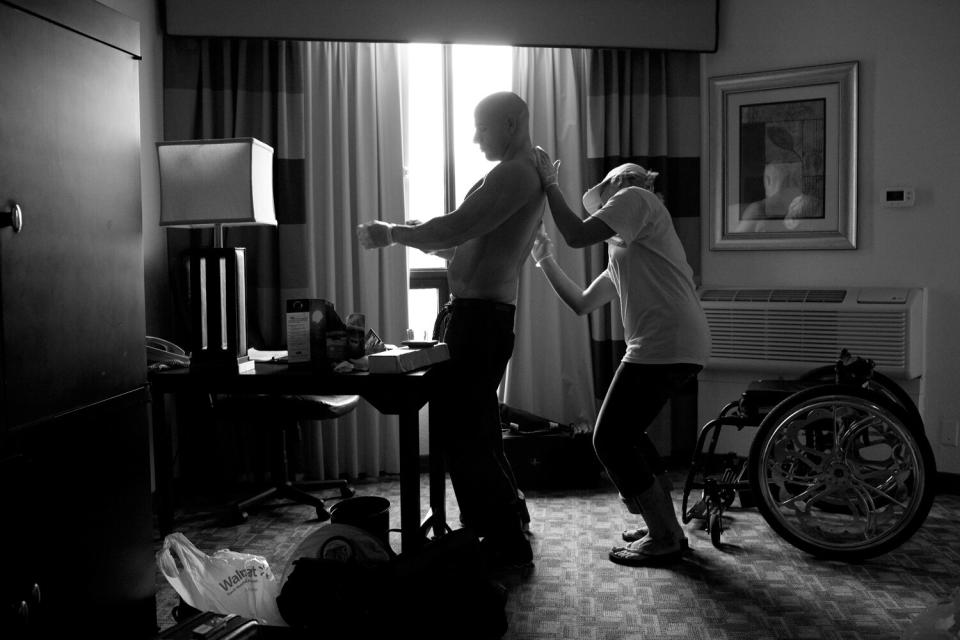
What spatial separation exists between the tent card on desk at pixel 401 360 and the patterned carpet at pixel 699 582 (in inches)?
27.7

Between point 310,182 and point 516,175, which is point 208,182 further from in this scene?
point 310,182


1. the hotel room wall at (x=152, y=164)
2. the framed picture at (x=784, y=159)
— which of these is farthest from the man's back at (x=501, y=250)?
the framed picture at (x=784, y=159)

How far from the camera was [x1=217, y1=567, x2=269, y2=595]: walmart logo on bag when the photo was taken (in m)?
1.96

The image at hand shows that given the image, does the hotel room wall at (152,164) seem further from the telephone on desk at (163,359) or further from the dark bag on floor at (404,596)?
the dark bag on floor at (404,596)

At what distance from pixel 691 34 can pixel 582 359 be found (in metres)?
1.55

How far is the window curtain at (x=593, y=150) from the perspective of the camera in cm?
377

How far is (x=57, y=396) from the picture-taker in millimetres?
1289

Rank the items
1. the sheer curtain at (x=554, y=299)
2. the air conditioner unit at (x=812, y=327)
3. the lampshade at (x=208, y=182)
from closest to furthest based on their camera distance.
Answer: the lampshade at (x=208, y=182) < the air conditioner unit at (x=812, y=327) < the sheer curtain at (x=554, y=299)

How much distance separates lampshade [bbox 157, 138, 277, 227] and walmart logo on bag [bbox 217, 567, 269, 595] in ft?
3.35

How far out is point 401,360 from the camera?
6.90 ft

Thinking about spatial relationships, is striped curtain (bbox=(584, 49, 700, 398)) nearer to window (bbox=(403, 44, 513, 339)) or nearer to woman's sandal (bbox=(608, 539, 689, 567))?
window (bbox=(403, 44, 513, 339))

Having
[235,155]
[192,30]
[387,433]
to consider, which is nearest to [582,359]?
[387,433]

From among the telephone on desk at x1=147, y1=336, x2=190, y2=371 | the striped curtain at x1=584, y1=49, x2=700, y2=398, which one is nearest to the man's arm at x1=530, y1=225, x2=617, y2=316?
the striped curtain at x1=584, y1=49, x2=700, y2=398

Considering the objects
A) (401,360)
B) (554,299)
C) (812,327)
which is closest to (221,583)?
(401,360)
